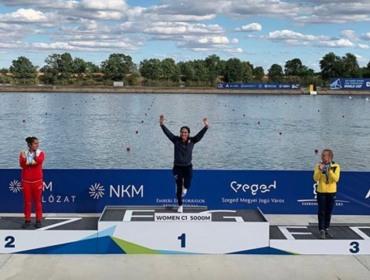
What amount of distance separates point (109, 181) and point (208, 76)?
425ft

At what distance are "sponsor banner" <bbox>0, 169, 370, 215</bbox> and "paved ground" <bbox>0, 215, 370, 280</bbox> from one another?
3.27m

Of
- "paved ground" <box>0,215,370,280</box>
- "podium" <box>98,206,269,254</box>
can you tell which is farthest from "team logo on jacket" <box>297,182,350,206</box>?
"podium" <box>98,206,269,254</box>

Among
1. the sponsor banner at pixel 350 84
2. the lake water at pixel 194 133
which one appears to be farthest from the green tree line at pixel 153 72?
the lake water at pixel 194 133

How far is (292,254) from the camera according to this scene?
32.9 ft

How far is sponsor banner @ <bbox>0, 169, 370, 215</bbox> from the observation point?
12.9 m

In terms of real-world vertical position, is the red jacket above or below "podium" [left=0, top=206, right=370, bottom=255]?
above

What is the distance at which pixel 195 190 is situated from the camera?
13133mm

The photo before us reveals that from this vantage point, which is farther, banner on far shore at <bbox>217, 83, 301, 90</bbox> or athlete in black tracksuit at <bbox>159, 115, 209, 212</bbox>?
banner on far shore at <bbox>217, 83, 301, 90</bbox>

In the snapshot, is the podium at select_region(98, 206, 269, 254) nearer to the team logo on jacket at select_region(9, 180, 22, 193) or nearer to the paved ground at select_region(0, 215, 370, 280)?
the paved ground at select_region(0, 215, 370, 280)

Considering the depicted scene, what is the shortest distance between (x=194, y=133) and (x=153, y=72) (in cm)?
9463

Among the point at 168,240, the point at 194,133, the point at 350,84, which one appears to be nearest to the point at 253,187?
the point at 168,240

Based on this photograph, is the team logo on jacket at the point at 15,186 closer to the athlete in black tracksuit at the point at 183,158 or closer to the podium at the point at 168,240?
the podium at the point at 168,240

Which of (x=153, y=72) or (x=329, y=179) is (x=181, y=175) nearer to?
(x=329, y=179)

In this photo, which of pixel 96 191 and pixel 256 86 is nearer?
pixel 96 191
